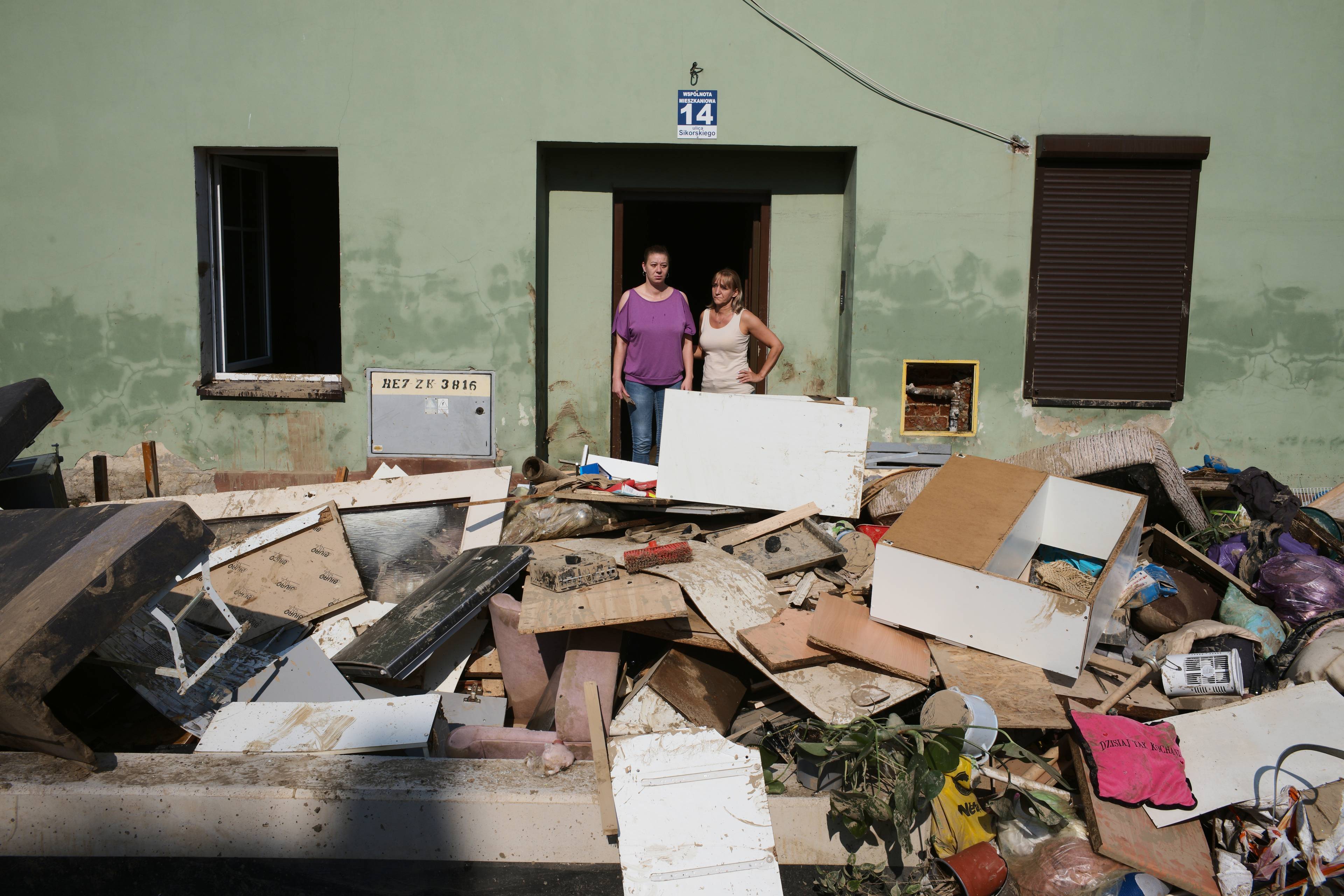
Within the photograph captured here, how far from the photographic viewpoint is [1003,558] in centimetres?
420

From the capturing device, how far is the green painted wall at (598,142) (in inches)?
234

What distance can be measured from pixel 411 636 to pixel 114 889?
1.43m

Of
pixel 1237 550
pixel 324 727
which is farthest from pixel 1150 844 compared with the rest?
pixel 324 727

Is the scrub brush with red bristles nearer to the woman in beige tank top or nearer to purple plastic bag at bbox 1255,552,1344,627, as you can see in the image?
the woman in beige tank top

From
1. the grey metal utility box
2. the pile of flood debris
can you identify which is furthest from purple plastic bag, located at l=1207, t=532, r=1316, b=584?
the grey metal utility box

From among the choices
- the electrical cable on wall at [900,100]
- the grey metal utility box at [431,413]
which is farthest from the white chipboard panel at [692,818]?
the electrical cable on wall at [900,100]

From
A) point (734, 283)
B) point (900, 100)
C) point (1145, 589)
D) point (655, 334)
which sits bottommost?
point (1145, 589)

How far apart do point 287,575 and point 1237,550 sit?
5669 millimetres

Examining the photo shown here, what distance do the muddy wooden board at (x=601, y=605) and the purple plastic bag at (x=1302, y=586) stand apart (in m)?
3.31

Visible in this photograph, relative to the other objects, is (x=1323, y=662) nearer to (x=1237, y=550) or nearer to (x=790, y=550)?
(x=1237, y=550)

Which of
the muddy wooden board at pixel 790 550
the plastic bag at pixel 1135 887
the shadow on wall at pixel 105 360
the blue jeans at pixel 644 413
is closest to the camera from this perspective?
the plastic bag at pixel 1135 887

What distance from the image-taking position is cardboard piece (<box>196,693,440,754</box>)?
138 inches

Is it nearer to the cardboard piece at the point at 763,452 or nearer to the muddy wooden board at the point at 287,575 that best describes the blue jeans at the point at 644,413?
the cardboard piece at the point at 763,452

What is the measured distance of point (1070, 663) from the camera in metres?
3.70
